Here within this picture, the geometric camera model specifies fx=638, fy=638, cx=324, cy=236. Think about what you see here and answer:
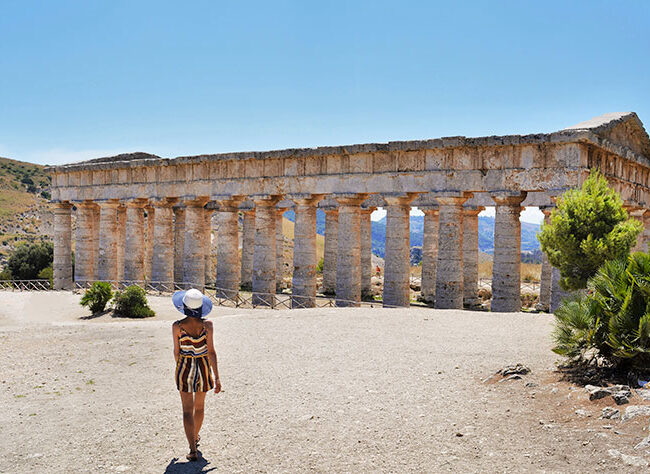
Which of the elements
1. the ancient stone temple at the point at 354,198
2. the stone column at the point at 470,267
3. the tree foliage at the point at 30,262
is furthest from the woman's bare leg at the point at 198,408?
the tree foliage at the point at 30,262

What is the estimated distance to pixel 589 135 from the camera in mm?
21031

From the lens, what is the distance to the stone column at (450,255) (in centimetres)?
2428

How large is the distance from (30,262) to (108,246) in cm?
1502

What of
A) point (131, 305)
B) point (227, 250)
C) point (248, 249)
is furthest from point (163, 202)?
point (131, 305)

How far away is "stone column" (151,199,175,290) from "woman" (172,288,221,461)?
25.4 meters

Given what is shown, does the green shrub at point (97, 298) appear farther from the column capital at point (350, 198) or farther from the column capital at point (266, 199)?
the column capital at point (350, 198)

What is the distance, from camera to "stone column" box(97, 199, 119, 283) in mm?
34469

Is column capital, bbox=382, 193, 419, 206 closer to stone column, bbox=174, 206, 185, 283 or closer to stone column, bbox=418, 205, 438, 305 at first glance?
stone column, bbox=418, 205, 438, 305

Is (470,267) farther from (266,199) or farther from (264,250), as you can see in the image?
(266,199)

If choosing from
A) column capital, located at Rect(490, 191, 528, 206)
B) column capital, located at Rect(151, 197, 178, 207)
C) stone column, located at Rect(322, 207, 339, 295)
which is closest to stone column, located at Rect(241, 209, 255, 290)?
stone column, located at Rect(322, 207, 339, 295)

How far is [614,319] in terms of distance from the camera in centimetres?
976

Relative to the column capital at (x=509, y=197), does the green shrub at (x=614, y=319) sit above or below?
below

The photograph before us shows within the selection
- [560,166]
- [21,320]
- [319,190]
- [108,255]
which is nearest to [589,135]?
[560,166]

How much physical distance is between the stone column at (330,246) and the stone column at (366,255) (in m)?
1.50
